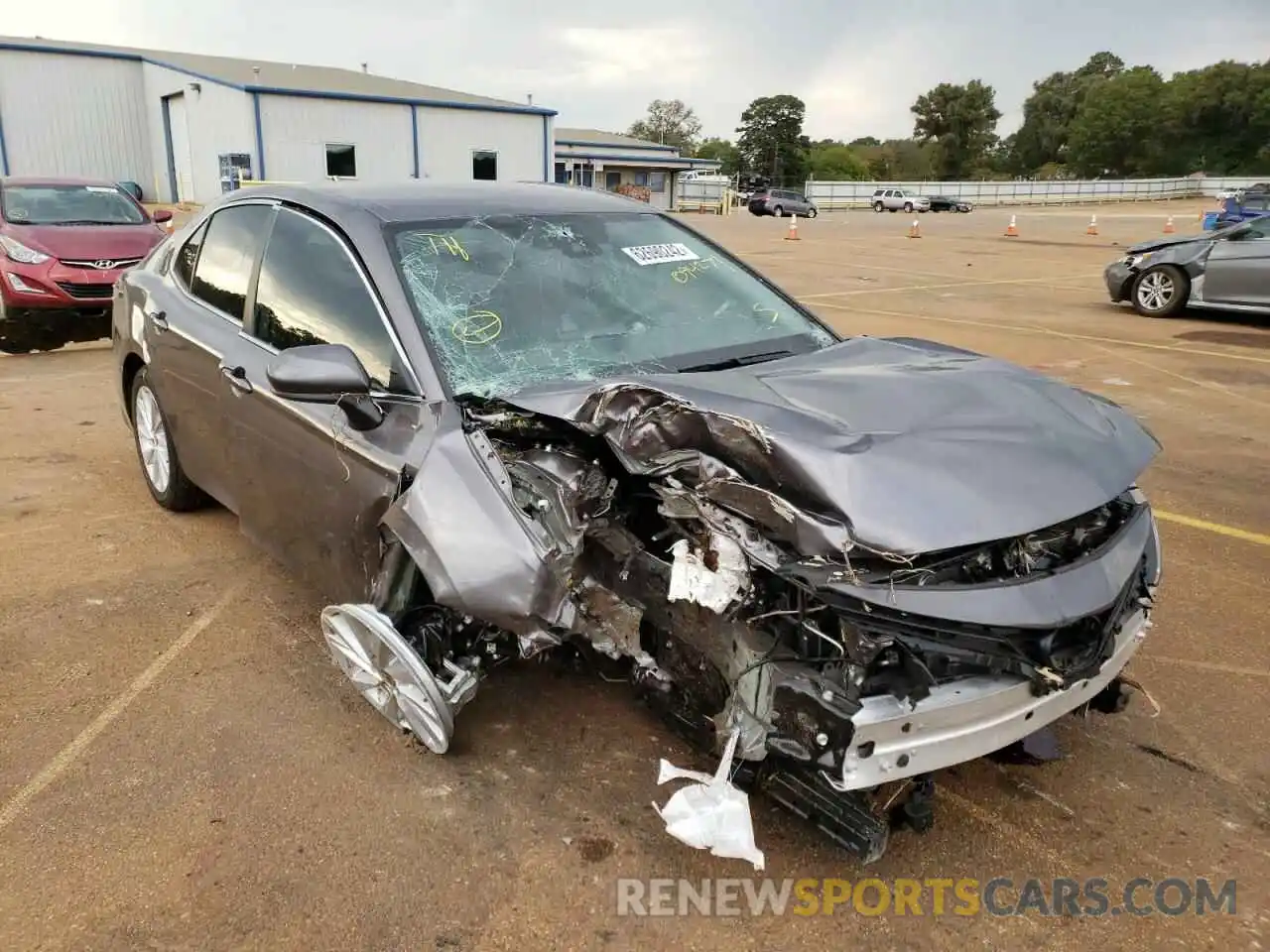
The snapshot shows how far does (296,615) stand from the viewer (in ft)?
12.5

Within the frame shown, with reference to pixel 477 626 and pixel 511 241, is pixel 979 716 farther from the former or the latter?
pixel 511 241

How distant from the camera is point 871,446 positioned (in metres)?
2.37

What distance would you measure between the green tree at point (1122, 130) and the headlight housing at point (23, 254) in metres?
99.4

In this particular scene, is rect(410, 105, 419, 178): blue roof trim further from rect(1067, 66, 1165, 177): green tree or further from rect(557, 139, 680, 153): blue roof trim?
rect(1067, 66, 1165, 177): green tree

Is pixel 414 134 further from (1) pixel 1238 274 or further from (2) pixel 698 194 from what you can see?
(1) pixel 1238 274

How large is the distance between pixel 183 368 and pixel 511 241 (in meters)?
1.66

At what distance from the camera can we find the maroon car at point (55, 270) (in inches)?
343

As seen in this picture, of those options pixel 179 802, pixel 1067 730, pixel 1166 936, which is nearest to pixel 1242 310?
pixel 1067 730

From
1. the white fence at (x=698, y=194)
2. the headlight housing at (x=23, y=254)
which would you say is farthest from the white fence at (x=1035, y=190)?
the headlight housing at (x=23, y=254)

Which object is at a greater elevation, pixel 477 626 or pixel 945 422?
pixel 945 422

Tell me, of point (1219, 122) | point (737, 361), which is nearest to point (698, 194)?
point (737, 361)

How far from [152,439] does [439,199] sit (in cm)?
232

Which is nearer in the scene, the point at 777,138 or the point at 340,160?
the point at 340,160

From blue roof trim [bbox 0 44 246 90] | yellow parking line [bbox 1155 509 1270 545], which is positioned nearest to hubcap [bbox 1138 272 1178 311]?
yellow parking line [bbox 1155 509 1270 545]
